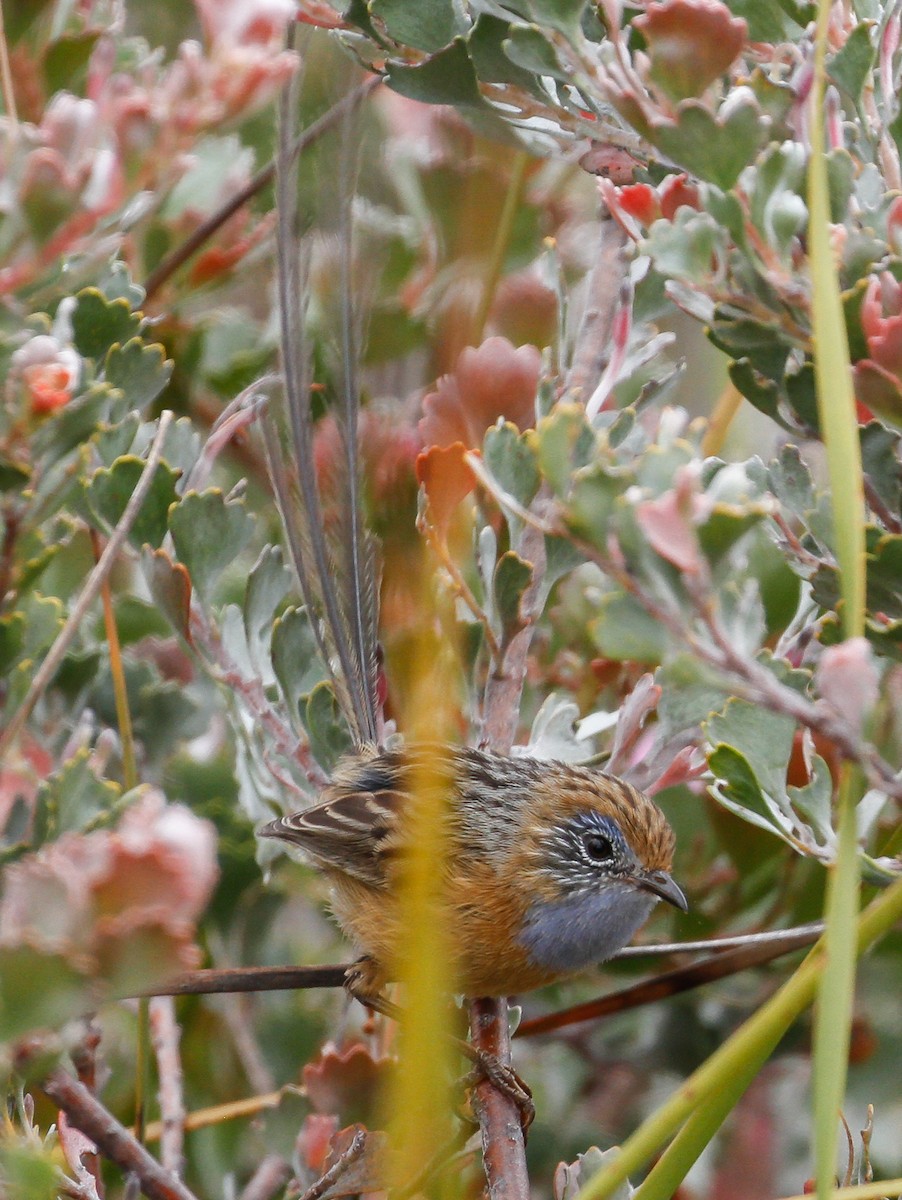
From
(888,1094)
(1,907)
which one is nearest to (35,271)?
(1,907)

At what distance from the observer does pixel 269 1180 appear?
85.7 inches

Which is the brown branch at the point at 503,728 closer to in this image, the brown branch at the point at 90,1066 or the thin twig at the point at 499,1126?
the thin twig at the point at 499,1126

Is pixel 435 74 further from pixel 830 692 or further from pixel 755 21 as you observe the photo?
pixel 830 692

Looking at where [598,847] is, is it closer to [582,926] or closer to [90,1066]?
[582,926]

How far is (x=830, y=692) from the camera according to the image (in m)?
1.06

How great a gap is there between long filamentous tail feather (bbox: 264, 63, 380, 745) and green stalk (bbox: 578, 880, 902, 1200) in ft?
4.36

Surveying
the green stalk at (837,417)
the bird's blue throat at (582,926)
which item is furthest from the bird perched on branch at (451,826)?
the green stalk at (837,417)

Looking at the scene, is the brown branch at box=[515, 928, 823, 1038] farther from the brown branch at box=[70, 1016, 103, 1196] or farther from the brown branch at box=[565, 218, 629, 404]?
the brown branch at box=[565, 218, 629, 404]

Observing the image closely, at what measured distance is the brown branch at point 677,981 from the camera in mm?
2266

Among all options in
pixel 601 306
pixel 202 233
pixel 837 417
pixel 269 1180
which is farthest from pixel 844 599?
pixel 202 233

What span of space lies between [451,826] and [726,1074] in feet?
4.80

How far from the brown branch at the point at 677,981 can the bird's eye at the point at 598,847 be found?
226mm

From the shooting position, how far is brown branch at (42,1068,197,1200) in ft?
5.14

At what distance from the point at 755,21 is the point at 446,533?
2.82 ft
